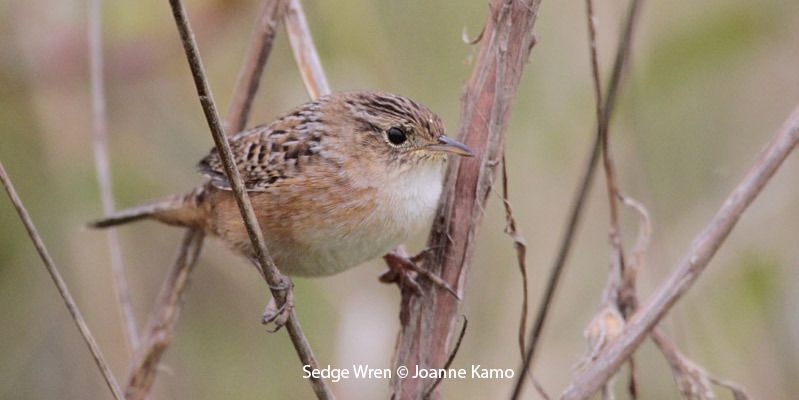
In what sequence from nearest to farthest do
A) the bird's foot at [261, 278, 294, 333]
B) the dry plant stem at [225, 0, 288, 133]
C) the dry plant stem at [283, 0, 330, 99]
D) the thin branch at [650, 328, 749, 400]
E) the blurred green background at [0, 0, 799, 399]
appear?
the bird's foot at [261, 278, 294, 333]
the thin branch at [650, 328, 749, 400]
the dry plant stem at [225, 0, 288, 133]
the dry plant stem at [283, 0, 330, 99]
the blurred green background at [0, 0, 799, 399]

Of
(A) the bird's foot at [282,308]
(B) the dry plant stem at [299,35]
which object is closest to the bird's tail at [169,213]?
(B) the dry plant stem at [299,35]

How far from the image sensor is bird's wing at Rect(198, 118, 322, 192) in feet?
10.1

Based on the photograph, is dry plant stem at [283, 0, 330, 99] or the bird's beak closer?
the bird's beak

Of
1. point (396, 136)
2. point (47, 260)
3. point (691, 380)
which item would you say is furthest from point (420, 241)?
point (47, 260)

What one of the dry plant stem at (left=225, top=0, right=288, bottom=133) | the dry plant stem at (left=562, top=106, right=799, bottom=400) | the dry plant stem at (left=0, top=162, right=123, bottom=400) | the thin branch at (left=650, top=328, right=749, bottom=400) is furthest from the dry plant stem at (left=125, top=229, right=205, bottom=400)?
the thin branch at (left=650, top=328, right=749, bottom=400)

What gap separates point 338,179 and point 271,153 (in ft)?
1.15

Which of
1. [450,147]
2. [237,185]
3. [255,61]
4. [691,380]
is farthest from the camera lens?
[255,61]

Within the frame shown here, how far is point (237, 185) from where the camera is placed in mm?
2016

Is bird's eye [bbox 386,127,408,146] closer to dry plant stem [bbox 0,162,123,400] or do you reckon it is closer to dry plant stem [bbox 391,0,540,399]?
dry plant stem [bbox 391,0,540,399]

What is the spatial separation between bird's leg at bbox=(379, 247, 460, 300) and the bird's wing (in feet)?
1.51

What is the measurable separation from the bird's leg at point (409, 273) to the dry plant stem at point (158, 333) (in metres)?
0.79

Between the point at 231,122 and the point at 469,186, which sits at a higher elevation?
the point at 231,122

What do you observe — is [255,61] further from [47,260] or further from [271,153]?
[47,260]

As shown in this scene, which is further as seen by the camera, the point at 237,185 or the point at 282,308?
the point at 282,308
